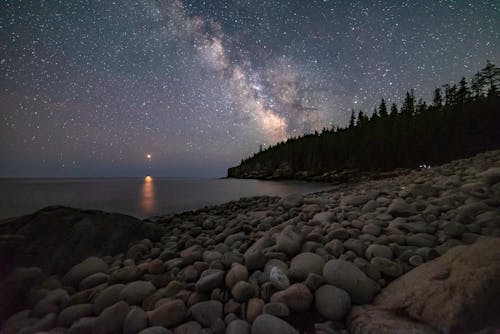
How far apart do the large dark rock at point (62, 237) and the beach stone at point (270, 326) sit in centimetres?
331

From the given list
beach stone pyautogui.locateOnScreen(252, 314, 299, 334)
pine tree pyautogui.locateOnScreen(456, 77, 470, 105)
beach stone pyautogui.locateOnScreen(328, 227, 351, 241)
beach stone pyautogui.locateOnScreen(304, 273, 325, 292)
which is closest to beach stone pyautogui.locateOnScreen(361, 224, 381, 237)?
beach stone pyautogui.locateOnScreen(328, 227, 351, 241)

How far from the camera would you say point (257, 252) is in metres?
2.92

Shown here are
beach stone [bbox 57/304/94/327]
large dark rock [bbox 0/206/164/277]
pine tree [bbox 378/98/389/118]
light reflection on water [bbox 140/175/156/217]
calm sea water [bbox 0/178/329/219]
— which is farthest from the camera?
pine tree [bbox 378/98/389/118]

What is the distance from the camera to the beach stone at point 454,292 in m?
1.60

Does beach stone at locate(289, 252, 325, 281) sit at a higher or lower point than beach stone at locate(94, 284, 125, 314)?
higher

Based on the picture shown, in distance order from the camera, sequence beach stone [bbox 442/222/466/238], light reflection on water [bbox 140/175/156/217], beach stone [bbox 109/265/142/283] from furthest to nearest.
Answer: light reflection on water [bbox 140/175/156/217] < beach stone [bbox 442/222/466/238] < beach stone [bbox 109/265/142/283]

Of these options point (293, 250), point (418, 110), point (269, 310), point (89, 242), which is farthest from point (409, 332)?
point (418, 110)

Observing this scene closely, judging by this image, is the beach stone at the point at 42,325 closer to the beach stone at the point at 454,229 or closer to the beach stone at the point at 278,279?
the beach stone at the point at 278,279

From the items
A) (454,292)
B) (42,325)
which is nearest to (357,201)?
(454,292)

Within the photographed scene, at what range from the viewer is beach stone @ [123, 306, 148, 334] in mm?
2027

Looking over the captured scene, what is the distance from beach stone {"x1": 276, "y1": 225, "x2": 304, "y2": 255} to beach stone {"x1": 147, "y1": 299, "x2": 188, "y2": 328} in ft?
4.91

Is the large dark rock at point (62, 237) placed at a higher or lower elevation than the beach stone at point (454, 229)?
lower

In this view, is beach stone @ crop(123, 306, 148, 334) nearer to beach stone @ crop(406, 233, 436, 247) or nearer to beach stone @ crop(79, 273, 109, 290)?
beach stone @ crop(79, 273, 109, 290)

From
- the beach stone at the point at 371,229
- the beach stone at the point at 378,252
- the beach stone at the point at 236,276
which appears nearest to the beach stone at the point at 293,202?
the beach stone at the point at 371,229
